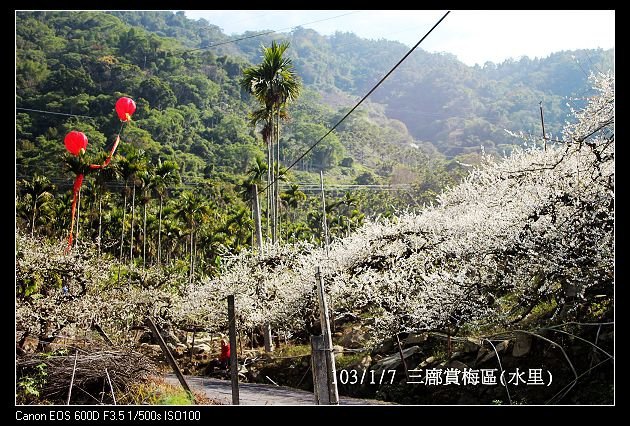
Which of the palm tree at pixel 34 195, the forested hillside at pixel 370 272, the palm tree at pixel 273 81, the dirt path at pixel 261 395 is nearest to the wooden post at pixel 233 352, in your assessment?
the forested hillside at pixel 370 272

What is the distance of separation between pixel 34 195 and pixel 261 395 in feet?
77.2

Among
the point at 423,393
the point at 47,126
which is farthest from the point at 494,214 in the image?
the point at 47,126

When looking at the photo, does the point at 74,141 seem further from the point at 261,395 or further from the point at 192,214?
the point at 192,214

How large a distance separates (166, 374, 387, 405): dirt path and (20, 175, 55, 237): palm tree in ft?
64.9

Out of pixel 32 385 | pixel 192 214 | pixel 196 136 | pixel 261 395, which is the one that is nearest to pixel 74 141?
pixel 261 395

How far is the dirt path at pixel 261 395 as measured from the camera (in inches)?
471

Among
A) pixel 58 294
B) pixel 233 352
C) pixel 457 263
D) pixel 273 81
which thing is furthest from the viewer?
pixel 273 81

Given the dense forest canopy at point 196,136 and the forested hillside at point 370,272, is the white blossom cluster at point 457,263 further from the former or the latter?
the dense forest canopy at point 196,136

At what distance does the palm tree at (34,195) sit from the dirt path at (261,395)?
64.9ft

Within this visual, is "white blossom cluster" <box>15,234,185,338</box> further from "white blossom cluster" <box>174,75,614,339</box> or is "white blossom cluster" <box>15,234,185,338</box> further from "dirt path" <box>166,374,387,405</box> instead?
"white blossom cluster" <box>174,75,614,339</box>

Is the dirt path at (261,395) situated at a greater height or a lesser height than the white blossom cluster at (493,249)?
lesser

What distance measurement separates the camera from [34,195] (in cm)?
3153

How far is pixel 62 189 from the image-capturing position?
45.8 metres
